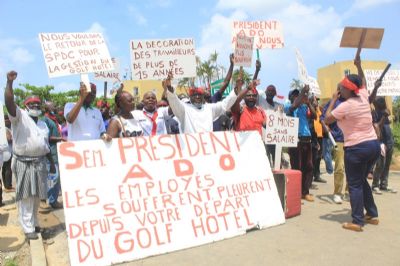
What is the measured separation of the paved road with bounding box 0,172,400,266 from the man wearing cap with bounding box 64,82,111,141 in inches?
55.1

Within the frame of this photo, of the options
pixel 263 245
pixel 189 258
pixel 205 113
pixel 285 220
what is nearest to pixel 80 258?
pixel 189 258

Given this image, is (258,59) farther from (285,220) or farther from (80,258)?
(80,258)

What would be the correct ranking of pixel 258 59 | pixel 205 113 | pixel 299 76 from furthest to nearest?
1. pixel 258 59
2. pixel 299 76
3. pixel 205 113

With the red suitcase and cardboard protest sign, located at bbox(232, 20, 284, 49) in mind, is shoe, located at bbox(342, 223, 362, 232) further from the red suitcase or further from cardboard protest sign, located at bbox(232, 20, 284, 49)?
cardboard protest sign, located at bbox(232, 20, 284, 49)

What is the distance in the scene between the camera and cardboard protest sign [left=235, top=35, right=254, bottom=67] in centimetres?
650

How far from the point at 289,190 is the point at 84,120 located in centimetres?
301

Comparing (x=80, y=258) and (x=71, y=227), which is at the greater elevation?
(x=71, y=227)

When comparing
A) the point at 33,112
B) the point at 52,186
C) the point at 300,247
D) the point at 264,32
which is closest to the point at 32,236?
the point at 33,112

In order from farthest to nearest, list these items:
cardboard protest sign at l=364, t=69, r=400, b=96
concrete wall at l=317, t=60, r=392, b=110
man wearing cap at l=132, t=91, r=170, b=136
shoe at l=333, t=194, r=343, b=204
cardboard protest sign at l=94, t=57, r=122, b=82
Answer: concrete wall at l=317, t=60, r=392, b=110 → cardboard protest sign at l=364, t=69, r=400, b=96 → cardboard protest sign at l=94, t=57, r=122, b=82 → shoe at l=333, t=194, r=343, b=204 → man wearing cap at l=132, t=91, r=170, b=136

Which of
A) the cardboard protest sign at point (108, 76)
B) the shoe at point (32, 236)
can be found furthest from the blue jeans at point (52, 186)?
the shoe at point (32, 236)

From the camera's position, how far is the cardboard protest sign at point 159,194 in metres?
4.29

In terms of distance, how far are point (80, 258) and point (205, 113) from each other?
8.28 ft

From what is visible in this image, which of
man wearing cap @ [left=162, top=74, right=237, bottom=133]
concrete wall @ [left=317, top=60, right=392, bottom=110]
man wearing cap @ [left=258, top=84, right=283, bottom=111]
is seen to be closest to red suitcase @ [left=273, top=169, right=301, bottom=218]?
man wearing cap @ [left=162, top=74, right=237, bottom=133]

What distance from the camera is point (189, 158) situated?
5.11 metres
